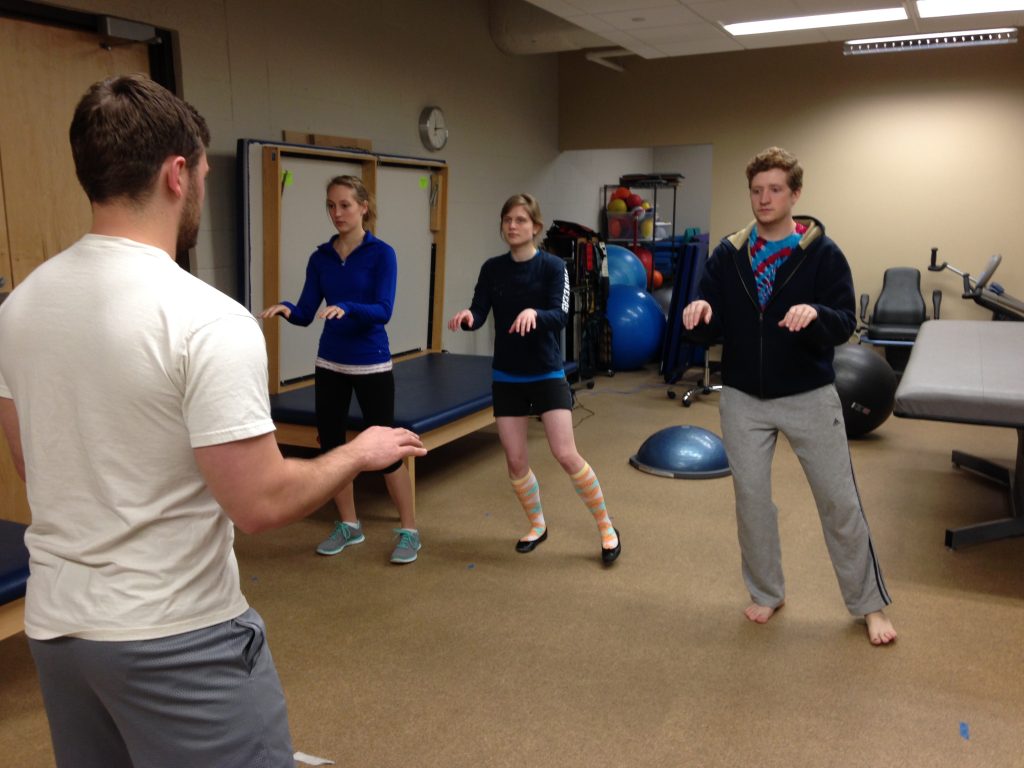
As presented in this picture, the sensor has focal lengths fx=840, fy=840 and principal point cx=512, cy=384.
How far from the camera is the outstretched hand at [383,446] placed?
1.16 m

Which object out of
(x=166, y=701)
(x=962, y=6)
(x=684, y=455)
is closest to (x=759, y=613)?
(x=684, y=455)

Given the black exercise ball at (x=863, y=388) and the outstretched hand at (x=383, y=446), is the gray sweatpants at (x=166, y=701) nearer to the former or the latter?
the outstretched hand at (x=383, y=446)

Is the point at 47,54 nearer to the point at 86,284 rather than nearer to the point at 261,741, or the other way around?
the point at 86,284

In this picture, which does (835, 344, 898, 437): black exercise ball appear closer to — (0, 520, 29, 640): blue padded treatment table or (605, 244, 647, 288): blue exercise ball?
(605, 244, 647, 288): blue exercise ball

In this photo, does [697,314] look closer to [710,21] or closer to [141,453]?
[141,453]

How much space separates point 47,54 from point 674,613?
339cm

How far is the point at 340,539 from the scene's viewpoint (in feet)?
11.6

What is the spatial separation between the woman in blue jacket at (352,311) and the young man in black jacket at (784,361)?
1.19m

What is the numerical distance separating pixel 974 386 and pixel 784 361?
90cm

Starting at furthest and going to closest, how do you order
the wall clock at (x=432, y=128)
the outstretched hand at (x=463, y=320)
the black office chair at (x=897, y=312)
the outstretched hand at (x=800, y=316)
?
the black office chair at (x=897, y=312) → the wall clock at (x=432, y=128) → the outstretched hand at (x=463, y=320) → the outstretched hand at (x=800, y=316)

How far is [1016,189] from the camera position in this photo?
262 inches

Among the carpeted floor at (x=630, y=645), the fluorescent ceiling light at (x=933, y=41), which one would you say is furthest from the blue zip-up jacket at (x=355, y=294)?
the fluorescent ceiling light at (x=933, y=41)

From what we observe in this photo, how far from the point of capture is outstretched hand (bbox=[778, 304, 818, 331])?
2283 mm

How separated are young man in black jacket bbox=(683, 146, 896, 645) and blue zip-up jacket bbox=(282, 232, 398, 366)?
1.16 metres
